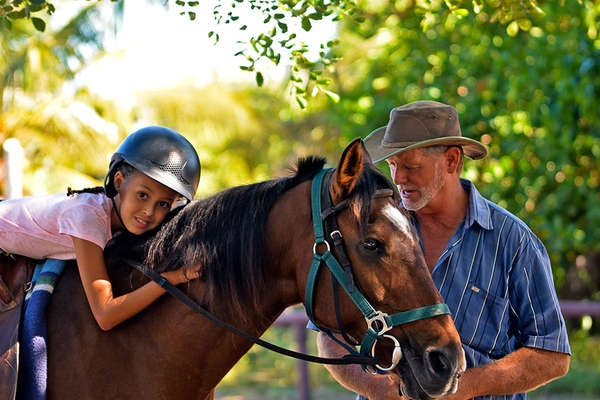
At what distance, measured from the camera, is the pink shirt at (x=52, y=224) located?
2.54m

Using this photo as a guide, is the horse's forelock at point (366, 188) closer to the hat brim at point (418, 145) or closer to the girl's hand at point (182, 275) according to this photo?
the hat brim at point (418, 145)

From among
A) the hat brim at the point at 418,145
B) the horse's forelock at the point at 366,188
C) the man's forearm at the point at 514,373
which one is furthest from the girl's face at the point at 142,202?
the man's forearm at the point at 514,373

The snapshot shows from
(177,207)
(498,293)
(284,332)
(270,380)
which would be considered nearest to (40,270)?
(177,207)

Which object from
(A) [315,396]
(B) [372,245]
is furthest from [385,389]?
(A) [315,396]

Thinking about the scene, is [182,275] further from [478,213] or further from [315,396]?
[315,396]

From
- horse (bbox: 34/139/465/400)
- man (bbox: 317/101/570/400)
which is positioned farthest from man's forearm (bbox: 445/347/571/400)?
horse (bbox: 34/139/465/400)

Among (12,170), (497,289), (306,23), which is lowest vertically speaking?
(12,170)

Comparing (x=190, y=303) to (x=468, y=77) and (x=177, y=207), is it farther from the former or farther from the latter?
(x=468, y=77)

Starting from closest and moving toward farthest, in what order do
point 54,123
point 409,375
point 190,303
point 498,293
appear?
point 409,375 < point 190,303 < point 498,293 < point 54,123

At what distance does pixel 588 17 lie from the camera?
256 inches

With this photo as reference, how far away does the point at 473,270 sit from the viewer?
2.67m

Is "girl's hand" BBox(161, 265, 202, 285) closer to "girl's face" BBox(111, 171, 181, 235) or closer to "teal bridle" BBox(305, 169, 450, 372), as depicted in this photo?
"girl's face" BBox(111, 171, 181, 235)

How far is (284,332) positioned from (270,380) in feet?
7.84

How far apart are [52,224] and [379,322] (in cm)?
136
